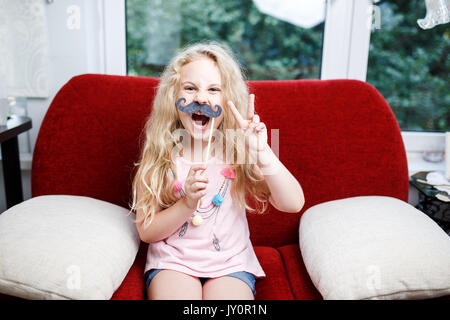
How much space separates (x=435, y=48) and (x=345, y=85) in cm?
82

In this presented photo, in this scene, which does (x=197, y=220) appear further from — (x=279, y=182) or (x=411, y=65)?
(x=411, y=65)

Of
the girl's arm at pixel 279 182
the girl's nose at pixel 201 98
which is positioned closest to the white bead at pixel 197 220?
the girl's arm at pixel 279 182

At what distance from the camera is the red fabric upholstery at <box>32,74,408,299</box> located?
1.31 meters

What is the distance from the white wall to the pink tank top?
2.51ft

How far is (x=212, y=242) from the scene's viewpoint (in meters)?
1.09

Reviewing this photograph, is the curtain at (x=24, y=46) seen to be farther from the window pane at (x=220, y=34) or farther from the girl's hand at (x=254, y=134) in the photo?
the girl's hand at (x=254, y=134)

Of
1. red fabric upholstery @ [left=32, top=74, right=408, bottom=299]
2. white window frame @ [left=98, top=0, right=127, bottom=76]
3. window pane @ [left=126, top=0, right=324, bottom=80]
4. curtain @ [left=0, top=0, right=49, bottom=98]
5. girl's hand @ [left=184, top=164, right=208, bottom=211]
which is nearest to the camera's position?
girl's hand @ [left=184, top=164, right=208, bottom=211]

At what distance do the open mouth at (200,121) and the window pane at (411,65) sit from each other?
1086 mm

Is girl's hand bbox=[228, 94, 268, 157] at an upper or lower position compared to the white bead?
upper

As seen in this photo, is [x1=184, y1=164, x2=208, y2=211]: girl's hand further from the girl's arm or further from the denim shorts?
the denim shorts

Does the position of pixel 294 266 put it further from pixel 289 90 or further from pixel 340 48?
pixel 340 48

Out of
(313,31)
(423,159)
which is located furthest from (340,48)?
(423,159)

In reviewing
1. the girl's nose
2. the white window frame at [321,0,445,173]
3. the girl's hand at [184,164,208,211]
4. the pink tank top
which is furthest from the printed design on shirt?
the white window frame at [321,0,445,173]

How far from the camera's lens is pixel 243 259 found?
1.10 m
